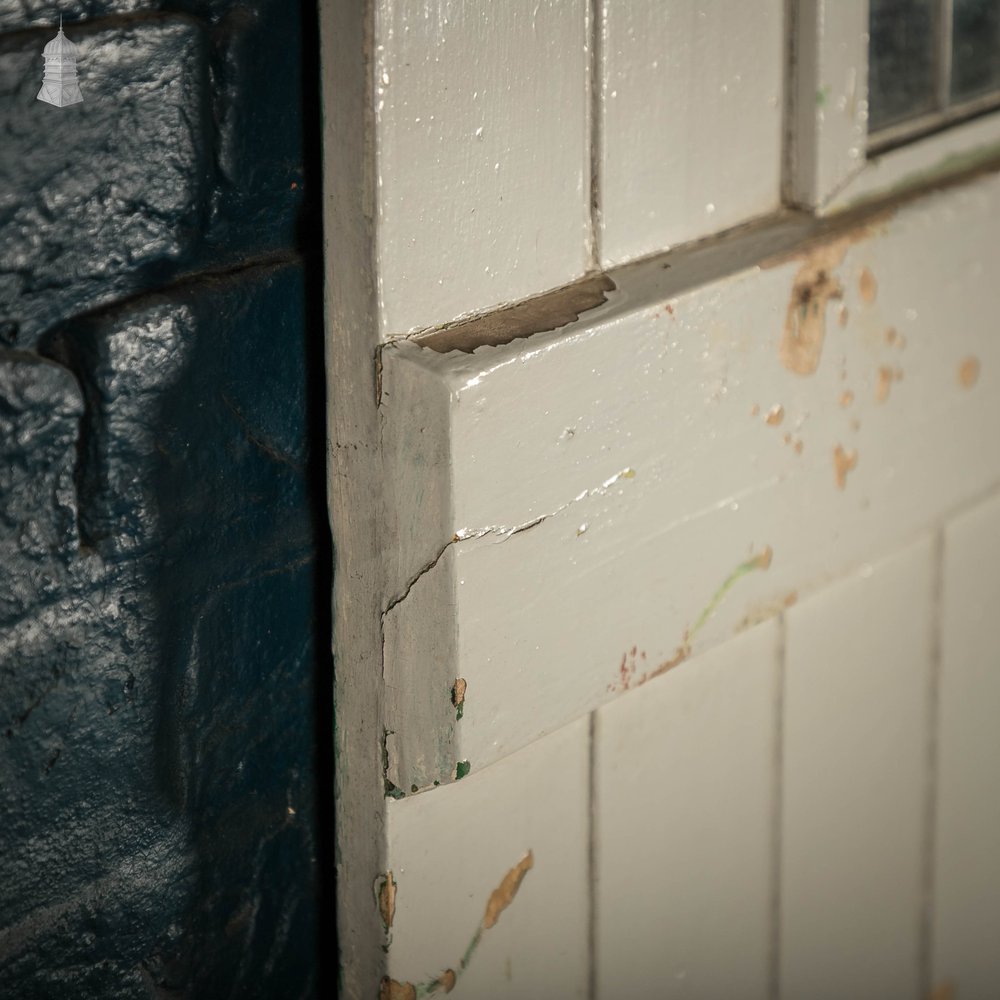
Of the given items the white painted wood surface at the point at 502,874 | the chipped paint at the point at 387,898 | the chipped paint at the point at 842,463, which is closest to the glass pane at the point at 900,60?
the chipped paint at the point at 842,463

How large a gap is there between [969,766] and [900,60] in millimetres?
592

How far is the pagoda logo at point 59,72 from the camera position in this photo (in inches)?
24.2

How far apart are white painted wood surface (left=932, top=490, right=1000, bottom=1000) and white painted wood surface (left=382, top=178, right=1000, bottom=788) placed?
16 cm

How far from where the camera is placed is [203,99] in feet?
2.19

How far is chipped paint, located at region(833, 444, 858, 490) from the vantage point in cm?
88

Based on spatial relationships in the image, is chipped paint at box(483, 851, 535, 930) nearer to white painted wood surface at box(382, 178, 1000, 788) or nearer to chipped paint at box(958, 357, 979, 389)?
white painted wood surface at box(382, 178, 1000, 788)

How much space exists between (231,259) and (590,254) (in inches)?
7.7

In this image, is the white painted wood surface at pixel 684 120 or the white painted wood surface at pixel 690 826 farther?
the white painted wood surface at pixel 690 826

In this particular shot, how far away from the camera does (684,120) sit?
78cm

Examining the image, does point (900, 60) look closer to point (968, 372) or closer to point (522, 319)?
point (968, 372)

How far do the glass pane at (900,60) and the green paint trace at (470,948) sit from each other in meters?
0.54

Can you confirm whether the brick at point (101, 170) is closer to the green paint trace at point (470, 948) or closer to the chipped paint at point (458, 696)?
the chipped paint at point (458, 696)

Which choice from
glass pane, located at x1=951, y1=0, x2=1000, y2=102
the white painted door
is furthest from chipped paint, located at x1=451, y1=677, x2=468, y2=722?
glass pane, located at x1=951, y1=0, x2=1000, y2=102

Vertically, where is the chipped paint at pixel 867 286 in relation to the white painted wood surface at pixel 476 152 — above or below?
below
